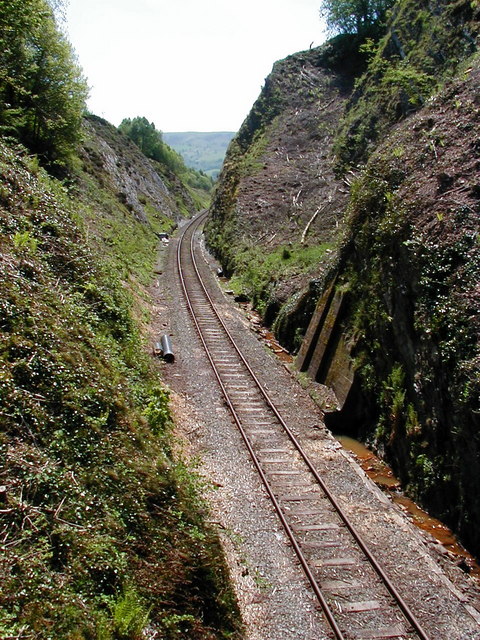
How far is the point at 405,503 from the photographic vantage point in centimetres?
1027

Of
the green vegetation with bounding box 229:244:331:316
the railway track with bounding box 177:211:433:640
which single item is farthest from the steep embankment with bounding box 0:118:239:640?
the green vegetation with bounding box 229:244:331:316

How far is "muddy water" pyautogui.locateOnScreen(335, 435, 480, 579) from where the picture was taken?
341 inches

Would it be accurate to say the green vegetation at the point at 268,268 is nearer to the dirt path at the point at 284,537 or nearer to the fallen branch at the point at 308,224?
the fallen branch at the point at 308,224

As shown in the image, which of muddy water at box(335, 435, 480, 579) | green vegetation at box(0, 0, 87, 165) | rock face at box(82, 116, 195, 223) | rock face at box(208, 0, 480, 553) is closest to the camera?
muddy water at box(335, 435, 480, 579)

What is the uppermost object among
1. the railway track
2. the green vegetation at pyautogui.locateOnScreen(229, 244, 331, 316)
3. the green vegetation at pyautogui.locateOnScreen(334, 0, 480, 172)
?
the green vegetation at pyautogui.locateOnScreen(334, 0, 480, 172)

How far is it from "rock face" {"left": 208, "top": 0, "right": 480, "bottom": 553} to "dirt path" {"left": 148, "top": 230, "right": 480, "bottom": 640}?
1.15 meters

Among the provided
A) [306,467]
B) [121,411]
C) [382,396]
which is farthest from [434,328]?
[121,411]

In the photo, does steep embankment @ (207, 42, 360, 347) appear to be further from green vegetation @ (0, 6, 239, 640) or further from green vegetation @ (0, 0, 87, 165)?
green vegetation @ (0, 0, 87, 165)

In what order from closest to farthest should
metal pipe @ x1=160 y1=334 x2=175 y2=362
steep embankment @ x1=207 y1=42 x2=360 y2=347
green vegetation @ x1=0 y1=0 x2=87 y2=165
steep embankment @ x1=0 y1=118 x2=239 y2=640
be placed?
steep embankment @ x1=0 y1=118 x2=239 y2=640 → metal pipe @ x1=160 y1=334 x2=175 y2=362 → steep embankment @ x1=207 y1=42 x2=360 y2=347 → green vegetation @ x1=0 y1=0 x2=87 y2=165

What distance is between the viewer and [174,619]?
5.93 metres

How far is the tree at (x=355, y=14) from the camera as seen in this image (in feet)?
122

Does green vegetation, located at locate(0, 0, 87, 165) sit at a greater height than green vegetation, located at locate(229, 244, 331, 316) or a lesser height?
greater

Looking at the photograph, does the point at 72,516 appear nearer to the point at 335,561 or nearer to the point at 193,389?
the point at 335,561

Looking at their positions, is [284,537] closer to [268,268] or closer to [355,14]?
[268,268]
